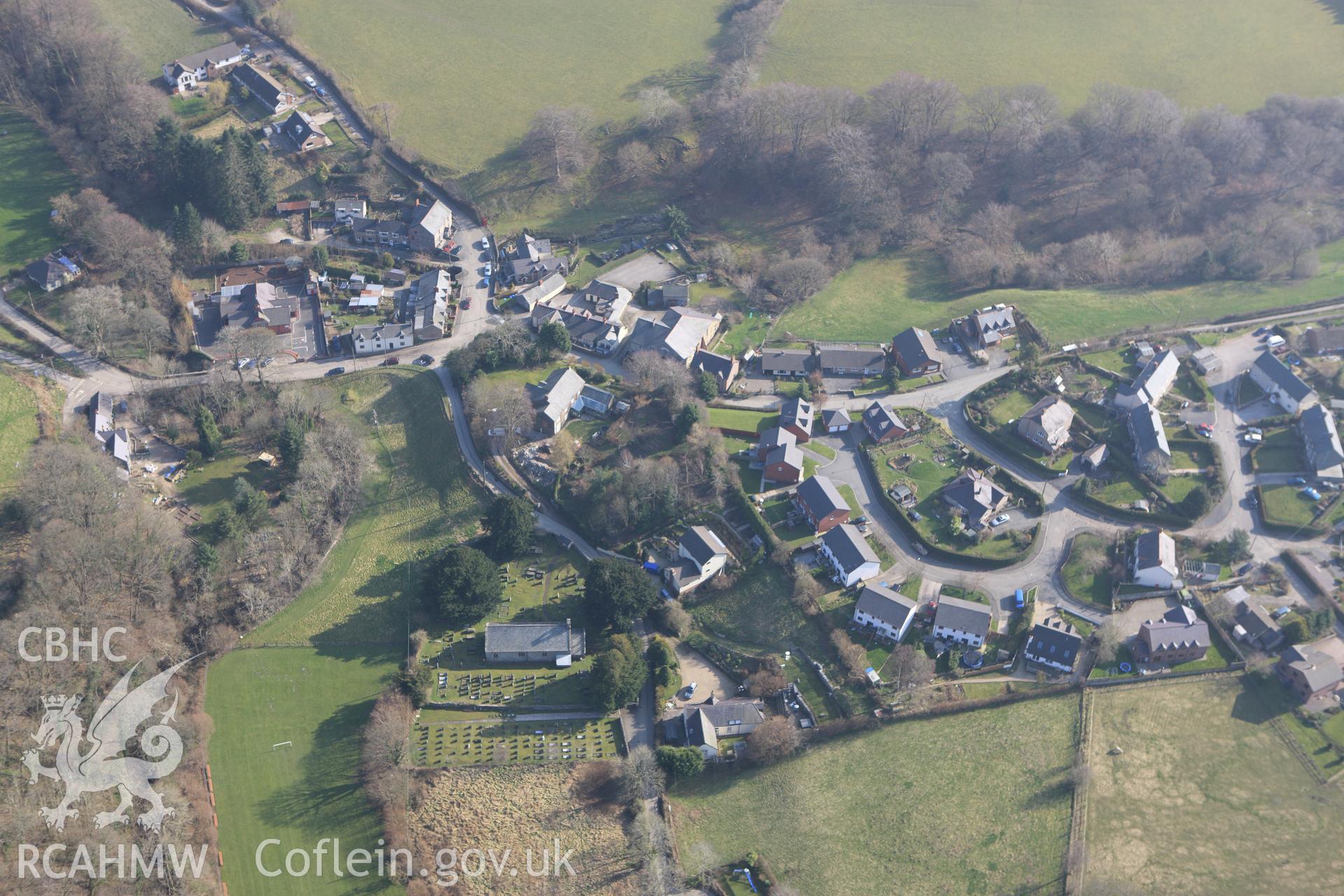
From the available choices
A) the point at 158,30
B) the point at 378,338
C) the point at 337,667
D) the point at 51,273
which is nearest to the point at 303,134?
the point at 51,273

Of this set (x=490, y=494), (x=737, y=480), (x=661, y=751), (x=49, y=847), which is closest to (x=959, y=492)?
(x=737, y=480)

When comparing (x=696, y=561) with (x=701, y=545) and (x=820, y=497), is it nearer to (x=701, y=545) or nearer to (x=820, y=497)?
(x=701, y=545)

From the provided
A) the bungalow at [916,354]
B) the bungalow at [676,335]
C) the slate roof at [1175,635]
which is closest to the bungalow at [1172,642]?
the slate roof at [1175,635]

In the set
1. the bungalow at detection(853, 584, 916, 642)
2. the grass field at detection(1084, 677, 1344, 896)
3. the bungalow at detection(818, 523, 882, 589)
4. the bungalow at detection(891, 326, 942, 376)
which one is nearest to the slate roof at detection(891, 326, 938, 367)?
the bungalow at detection(891, 326, 942, 376)

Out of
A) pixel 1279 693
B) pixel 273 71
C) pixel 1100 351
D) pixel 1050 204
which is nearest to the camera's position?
→ pixel 1279 693

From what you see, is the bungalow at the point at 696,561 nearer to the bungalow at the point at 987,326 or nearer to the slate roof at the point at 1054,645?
the slate roof at the point at 1054,645

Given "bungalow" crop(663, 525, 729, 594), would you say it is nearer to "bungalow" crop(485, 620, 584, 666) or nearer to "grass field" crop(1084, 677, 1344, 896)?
"bungalow" crop(485, 620, 584, 666)

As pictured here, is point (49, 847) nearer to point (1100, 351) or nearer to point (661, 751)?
point (661, 751)
